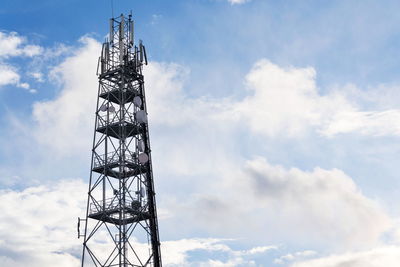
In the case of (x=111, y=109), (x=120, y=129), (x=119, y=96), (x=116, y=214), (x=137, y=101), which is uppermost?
(x=119, y=96)

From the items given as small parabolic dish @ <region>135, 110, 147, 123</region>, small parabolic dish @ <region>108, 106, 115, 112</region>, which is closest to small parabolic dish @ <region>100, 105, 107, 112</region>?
small parabolic dish @ <region>108, 106, 115, 112</region>

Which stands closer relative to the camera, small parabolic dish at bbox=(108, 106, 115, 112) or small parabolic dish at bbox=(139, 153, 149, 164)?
small parabolic dish at bbox=(139, 153, 149, 164)

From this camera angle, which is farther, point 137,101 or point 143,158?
point 137,101

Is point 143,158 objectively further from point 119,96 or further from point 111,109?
point 119,96

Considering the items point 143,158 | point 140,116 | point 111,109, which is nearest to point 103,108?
point 111,109

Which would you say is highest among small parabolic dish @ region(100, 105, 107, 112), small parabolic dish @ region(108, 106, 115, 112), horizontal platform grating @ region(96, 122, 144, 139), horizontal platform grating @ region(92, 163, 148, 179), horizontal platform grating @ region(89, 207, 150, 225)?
small parabolic dish @ region(100, 105, 107, 112)

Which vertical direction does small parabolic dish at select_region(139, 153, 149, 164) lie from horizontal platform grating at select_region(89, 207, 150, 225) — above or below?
above

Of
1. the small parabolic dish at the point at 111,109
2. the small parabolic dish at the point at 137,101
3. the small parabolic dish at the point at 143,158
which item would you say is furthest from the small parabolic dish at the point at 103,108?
the small parabolic dish at the point at 143,158

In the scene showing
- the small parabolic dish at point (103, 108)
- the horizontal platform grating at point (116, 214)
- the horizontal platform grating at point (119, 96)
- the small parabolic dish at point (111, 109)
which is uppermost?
the horizontal platform grating at point (119, 96)

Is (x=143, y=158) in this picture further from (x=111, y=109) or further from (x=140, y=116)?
(x=111, y=109)

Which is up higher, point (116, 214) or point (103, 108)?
point (103, 108)

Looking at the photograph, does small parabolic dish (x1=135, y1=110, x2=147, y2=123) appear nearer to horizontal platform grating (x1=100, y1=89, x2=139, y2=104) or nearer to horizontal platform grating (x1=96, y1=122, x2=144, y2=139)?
horizontal platform grating (x1=96, y1=122, x2=144, y2=139)

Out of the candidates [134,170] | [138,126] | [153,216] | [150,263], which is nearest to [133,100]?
[138,126]

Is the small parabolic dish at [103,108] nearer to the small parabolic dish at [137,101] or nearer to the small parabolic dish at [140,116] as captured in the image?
the small parabolic dish at [137,101]
